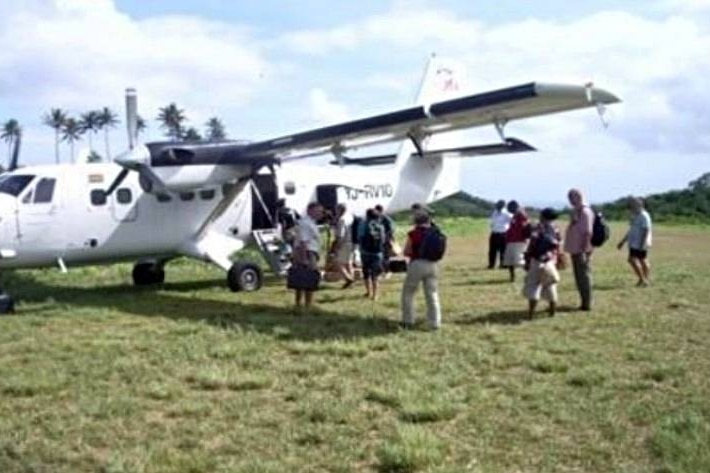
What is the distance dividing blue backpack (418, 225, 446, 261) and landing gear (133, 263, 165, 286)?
8849 millimetres

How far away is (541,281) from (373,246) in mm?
3173

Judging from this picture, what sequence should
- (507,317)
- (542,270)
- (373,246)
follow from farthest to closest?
(373,246), (507,317), (542,270)

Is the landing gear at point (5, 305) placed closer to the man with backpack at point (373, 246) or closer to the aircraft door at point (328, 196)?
the man with backpack at point (373, 246)

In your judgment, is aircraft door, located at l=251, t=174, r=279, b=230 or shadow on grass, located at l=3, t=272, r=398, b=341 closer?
shadow on grass, located at l=3, t=272, r=398, b=341

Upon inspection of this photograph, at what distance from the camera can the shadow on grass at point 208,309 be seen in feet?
38.9

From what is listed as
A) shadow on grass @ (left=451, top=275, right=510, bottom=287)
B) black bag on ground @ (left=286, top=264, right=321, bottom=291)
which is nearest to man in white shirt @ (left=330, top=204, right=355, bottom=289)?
shadow on grass @ (left=451, top=275, right=510, bottom=287)

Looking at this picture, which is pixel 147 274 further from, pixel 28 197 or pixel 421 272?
pixel 421 272

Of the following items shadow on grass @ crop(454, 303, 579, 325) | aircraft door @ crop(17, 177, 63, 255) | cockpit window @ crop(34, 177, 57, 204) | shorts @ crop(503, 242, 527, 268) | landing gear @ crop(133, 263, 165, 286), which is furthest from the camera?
landing gear @ crop(133, 263, 165, 286)

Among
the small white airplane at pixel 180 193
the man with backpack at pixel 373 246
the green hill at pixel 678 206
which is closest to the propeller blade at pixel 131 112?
the small white airplane at pixel 180 193

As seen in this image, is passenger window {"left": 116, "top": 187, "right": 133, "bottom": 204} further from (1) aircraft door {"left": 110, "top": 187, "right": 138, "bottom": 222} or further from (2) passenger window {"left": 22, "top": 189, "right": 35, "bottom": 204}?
(2) passenger window {"left": 22, "top": 189, "right": 35, "bottom": 204}

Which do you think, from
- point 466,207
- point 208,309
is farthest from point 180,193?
point 466,207

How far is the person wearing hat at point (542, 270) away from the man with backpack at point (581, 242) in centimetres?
47

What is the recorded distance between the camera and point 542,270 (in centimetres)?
1257

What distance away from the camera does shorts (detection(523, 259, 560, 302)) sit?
41.3 feet
